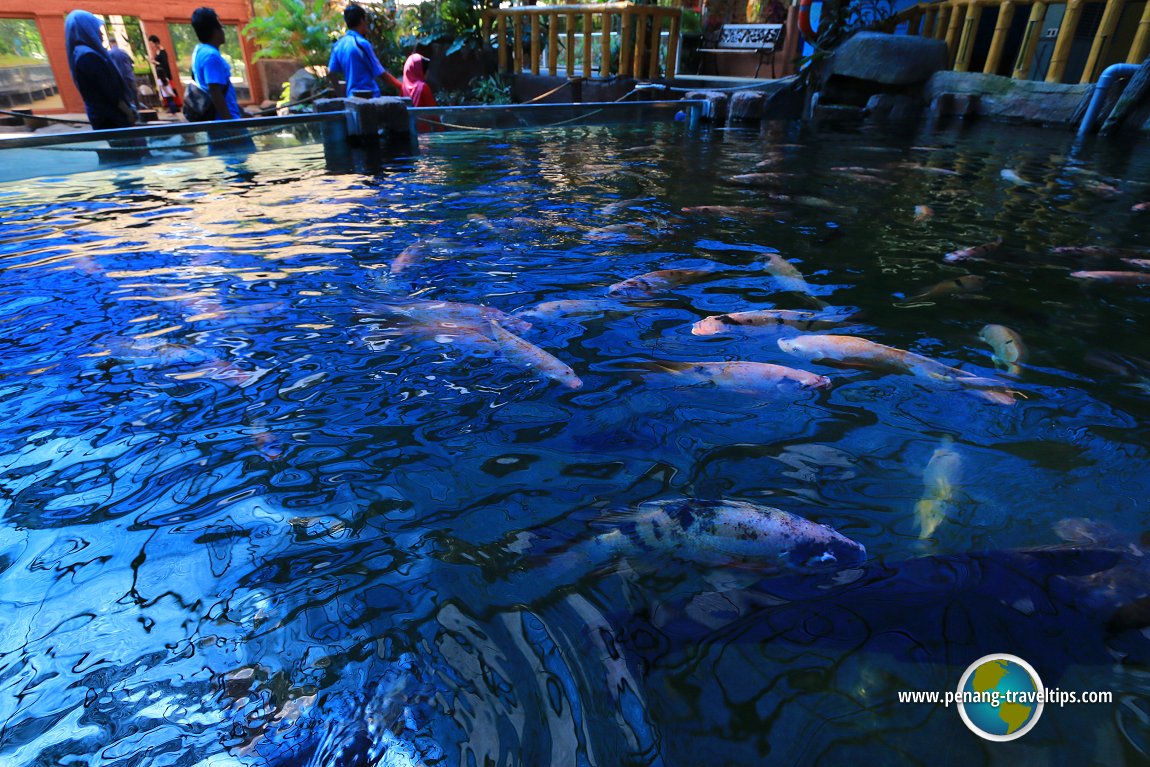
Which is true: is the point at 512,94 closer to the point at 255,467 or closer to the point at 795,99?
the point at 795,99

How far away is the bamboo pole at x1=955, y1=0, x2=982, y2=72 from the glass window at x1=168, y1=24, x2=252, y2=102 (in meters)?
19.1

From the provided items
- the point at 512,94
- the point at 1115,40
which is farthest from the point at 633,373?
the point at 1115,40

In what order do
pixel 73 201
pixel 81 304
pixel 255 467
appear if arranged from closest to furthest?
pixel 255 467
pixel 81 304
pixel 73 201

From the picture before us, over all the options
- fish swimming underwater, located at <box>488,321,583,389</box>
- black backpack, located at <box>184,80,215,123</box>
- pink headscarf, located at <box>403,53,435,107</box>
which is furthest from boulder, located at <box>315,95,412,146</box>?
fish swimming underwater, located at <box>488,321,583,389</box>

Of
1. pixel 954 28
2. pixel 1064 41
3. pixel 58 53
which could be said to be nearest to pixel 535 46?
pixel 954 28

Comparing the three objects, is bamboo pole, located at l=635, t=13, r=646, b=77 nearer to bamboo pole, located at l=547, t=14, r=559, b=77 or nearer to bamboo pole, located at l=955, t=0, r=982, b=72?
bamboo pole, located at l=547, t=14, r=559, b=77

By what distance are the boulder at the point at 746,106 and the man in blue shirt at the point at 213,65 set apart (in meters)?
9.60

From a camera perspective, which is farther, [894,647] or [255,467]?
[255,467]

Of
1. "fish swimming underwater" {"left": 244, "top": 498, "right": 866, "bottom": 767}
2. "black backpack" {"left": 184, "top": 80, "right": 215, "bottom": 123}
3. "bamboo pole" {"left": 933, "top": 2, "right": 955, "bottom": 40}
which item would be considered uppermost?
"bamboo pole" {"left": 933, "top": 2, "right": 955, "bottom": 40}

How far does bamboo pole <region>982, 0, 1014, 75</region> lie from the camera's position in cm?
1318

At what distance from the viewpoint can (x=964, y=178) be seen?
27.2 ft

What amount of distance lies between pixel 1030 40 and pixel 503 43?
38.0 ft

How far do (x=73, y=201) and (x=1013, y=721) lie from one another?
908cm

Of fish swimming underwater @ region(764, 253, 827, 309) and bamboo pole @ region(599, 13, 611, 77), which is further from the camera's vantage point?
bamboo pole @ region(599, 13, 611, 77)
